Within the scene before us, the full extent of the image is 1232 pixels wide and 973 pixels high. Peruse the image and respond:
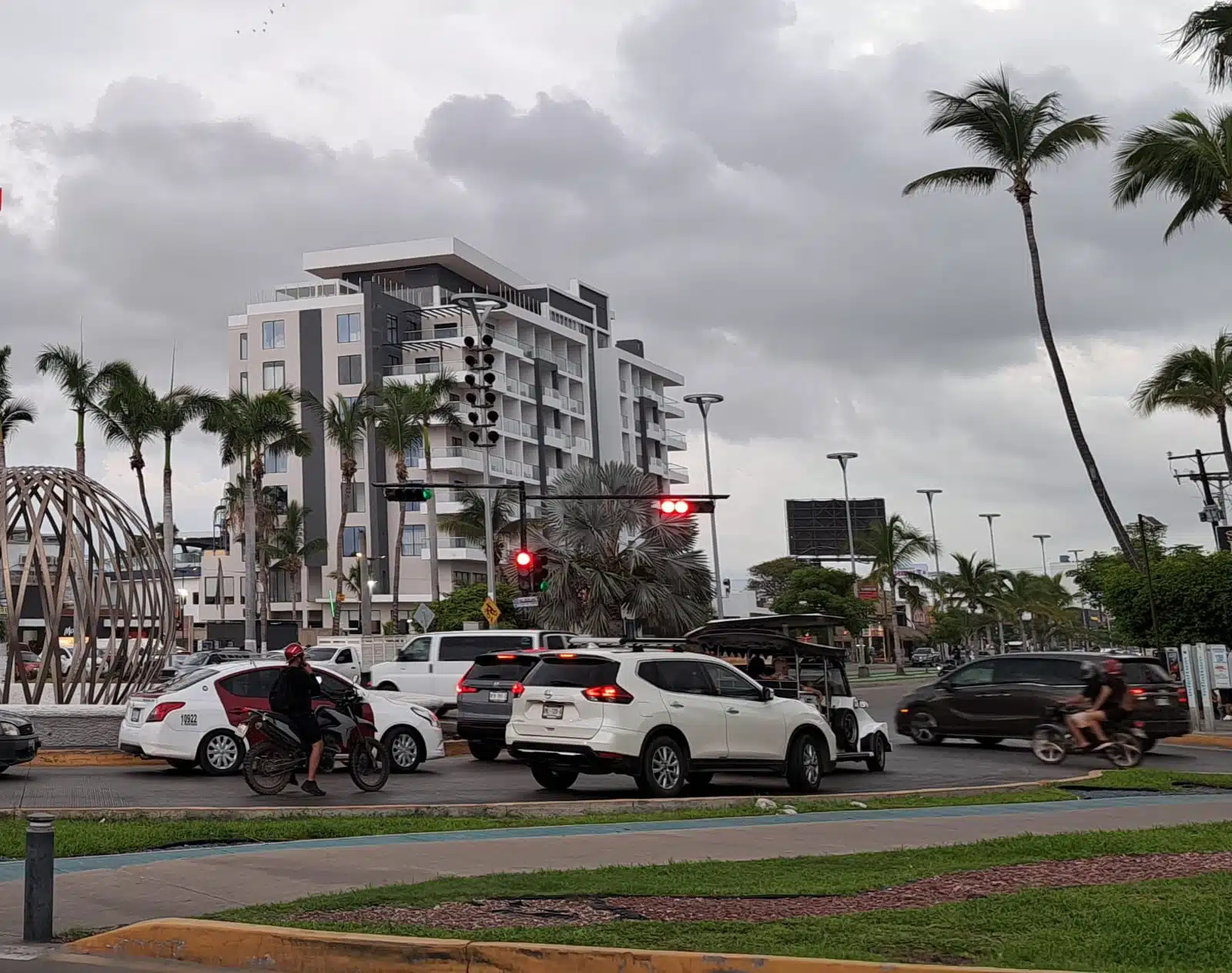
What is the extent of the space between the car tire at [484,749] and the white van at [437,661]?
14.9 feet

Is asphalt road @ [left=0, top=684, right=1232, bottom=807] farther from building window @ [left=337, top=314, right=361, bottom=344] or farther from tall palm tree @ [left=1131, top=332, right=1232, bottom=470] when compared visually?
building window @ [left=337, top=314, right=361, bottom=344]

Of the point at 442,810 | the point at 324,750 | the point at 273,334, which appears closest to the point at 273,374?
the point at 273,334

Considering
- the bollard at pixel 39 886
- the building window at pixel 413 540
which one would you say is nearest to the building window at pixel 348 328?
the building window at pixel 413 540

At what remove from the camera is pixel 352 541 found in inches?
3406

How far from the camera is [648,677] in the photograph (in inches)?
653

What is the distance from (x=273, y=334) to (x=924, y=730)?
69838 millimetres

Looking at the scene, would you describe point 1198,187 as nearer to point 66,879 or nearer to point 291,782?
point 291,782

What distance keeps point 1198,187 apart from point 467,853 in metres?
25.8

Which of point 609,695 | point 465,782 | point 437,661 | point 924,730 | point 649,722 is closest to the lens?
point 609,695

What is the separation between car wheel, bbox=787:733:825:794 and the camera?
1786 centimetres

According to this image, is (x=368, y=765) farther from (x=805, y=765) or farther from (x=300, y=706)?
(x=805, y=765)

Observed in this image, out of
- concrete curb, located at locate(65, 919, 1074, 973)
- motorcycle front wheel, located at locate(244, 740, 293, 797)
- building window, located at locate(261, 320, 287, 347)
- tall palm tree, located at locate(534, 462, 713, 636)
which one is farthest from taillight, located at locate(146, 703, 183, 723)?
building window, located at locate(261, 320, 287, 347)

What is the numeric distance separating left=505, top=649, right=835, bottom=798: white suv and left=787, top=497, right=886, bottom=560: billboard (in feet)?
300

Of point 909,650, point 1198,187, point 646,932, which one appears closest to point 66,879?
point 646,932
